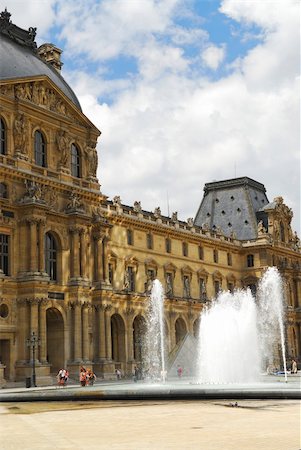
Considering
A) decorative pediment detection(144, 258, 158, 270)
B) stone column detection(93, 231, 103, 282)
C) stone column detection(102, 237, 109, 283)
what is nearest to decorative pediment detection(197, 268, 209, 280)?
decorative pediment detection(144, 258, 158, 270)

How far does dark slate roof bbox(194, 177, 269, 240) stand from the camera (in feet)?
304

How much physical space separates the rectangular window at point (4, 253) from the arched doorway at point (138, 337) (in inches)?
773

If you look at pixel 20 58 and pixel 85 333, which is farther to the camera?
pixel 20 58

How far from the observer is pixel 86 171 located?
58.4 metres

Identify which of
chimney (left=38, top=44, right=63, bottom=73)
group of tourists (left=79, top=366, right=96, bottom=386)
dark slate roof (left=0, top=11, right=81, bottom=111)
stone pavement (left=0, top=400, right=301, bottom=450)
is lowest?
stone pavement (left=0, top=400, right=301, bottom=450)

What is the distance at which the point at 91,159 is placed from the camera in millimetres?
58938

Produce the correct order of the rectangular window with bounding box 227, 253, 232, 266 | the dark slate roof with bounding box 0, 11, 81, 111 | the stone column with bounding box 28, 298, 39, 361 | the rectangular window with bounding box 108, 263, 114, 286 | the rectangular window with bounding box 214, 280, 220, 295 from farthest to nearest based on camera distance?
the rectangular window with bounding box 227, 253, 232, 266 < the rectangular window with bounding box 214, 280, 220, 295 < the rectangular window with bounding box 108, 263, 114, 286 < the dark slate roof with bounding box 0, 11, 81, 111 < the stone column with bounding box 28, 298, 39, 361

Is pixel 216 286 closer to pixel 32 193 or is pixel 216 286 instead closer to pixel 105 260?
pixel 105 260

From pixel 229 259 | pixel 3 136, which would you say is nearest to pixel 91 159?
pixel 3 136

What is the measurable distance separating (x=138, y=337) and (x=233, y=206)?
1321 inches

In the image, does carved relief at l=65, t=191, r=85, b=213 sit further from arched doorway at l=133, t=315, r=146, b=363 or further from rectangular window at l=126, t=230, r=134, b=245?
arched doorway at l=133, t=315, r=146, b=363

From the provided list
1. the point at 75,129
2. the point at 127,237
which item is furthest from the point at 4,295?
the point at 127,237

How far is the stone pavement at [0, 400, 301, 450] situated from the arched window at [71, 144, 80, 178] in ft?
104

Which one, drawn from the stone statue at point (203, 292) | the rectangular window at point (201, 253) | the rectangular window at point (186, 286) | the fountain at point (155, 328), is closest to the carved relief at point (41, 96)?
the fountain at point (155, 328)
